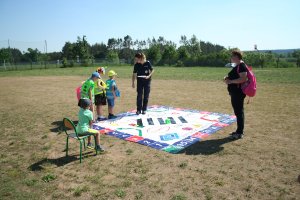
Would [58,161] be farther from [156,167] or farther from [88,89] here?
[88,89]

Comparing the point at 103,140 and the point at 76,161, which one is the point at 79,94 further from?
the point at 76,161

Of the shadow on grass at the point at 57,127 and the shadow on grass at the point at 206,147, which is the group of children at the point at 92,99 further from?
the shadow on grass at the point at 206,147

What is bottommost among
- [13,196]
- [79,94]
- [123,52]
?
[13,196]

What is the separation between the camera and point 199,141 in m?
6.55

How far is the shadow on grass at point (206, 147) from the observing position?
586 centimetres

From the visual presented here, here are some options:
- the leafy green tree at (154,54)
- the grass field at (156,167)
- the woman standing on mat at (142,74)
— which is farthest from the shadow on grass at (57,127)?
the leafy green tree at (154,54)

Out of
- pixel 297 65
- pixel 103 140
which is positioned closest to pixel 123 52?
pixel 297 65

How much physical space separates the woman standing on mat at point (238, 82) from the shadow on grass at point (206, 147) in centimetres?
42

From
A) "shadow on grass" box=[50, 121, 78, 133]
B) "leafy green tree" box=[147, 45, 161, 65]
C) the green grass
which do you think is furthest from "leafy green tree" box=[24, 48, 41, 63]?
"shadow on grass" box=[50, 121, 78, 133]

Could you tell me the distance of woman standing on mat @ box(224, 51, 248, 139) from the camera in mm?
6234

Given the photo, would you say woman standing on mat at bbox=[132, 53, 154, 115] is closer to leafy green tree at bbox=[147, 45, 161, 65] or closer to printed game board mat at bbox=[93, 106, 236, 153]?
printed game board mat at bbox=[93, 106, 236, 153]

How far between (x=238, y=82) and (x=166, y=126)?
2495 millimetres

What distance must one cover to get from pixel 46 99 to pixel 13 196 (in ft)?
32.0

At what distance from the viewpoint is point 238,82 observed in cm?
625
